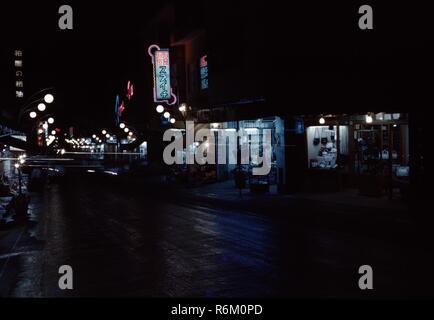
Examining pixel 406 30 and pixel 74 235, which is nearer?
pixel 74 235

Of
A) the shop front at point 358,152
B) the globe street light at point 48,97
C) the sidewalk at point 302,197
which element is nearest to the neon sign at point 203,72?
the sidewalk at point 302,197

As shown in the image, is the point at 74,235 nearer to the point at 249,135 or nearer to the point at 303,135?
the point at 303,135

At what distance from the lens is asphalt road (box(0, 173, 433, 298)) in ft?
28.1

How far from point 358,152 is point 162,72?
58.4 ft

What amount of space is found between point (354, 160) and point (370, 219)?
7.95 meters

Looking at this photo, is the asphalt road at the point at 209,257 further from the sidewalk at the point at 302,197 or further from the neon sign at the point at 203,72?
the neon sign at the point at 203,72

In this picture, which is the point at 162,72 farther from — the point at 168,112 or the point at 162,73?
A: the point at 168,112

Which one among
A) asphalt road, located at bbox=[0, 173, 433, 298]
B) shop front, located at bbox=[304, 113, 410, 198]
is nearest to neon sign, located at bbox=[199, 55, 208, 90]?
shop front, located at bbox=[304, 113, 410, 198]

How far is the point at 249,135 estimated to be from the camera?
30.1 meters

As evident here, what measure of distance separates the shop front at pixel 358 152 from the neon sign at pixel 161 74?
14.9 m

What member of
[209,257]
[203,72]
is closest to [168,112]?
[203,72]

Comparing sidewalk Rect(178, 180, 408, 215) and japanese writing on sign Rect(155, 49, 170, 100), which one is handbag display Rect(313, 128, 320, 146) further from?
japanese writing on sign Rect(155, 49, 170, 100)

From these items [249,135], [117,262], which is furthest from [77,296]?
[249,135]

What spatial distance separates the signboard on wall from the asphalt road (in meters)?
19.5
